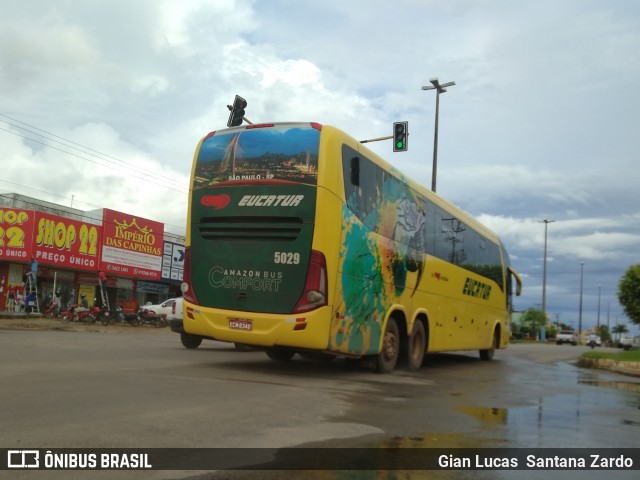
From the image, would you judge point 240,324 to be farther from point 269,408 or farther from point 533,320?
point 533,320

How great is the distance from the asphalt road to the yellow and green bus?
81 centimetres

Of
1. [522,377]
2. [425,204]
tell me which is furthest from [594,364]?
[425,204]

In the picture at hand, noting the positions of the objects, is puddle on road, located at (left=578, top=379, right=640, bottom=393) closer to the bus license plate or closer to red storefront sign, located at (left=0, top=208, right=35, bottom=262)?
the bus license plate

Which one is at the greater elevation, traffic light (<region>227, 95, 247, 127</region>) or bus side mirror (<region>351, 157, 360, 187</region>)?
traffic light (<region>227, 95, 247, 127</region>)

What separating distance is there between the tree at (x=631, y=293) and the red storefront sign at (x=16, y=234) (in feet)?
119

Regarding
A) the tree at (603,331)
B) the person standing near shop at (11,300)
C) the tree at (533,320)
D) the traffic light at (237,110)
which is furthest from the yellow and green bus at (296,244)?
the tree at (603,331)

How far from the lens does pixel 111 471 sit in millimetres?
4000

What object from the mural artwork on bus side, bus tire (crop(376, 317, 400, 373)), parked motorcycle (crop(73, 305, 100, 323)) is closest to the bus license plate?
the mural artwork on bus side

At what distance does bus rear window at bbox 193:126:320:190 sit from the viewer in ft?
31.2

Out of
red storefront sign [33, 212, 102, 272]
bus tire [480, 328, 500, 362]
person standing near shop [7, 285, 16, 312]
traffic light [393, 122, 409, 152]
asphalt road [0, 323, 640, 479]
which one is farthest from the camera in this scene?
red storefront sign [33, 212, 102, 272]

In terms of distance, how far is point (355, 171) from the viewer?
10.0m

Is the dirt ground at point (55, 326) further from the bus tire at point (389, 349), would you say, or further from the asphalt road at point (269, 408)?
the bus tire at point (389, 349)

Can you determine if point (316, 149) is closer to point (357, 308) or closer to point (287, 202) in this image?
point (287, 202)

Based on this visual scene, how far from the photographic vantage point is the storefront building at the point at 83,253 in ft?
97.5
